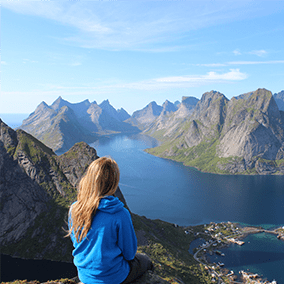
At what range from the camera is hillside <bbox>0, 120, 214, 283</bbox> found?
75.2 metres

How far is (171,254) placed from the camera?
239 feet

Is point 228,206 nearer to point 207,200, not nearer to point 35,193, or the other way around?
point 207,200

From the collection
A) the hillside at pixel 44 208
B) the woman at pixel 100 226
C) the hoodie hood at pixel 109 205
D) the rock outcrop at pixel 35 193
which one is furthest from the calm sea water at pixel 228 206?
the hoodie hood at pixel 109 205

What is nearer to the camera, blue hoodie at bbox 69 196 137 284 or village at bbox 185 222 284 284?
blue hoodie at bbox 69 196 137 284

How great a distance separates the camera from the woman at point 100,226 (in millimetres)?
6109

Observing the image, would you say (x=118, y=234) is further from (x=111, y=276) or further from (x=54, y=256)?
(x=54, y=256)

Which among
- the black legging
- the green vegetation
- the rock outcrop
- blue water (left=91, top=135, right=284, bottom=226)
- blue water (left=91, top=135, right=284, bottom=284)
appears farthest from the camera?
blue water (left=91, top=135, right=284, bottom=226)

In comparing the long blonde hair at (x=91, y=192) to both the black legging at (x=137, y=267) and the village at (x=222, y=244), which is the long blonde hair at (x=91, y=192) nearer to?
the black legging at (x=137, y=267)

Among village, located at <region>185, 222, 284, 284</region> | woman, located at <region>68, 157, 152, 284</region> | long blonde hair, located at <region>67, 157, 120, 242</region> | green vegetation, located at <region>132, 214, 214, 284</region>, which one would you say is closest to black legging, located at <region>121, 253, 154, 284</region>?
woman, located at <region>68, 157, 152, 284</region>

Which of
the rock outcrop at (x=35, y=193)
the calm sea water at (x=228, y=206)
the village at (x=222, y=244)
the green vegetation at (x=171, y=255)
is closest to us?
the green vegetation at (x=171, y=255)

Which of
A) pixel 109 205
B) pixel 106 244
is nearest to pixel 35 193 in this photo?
pixel 106 244

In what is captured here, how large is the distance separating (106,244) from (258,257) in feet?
345

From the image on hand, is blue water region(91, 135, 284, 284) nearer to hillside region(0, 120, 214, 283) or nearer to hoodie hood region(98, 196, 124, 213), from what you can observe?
hillside region(0, 120, 214, 283)

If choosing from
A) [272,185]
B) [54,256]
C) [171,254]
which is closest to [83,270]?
[171,254]
